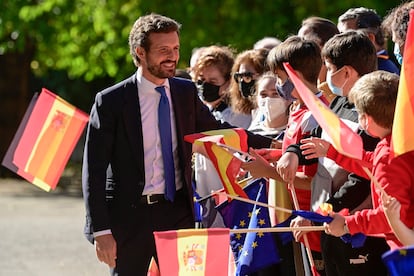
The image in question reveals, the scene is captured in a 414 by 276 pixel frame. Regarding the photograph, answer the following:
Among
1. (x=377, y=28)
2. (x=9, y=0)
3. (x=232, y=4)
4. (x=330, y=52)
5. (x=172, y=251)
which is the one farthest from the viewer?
(x=9, y=0)

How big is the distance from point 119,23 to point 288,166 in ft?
50.0

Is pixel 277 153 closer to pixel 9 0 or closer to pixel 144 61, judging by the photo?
pixel 144 61

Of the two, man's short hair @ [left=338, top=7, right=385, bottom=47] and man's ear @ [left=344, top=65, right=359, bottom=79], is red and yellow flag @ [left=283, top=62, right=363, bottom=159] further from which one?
man's short hair @ [left=338, top=7, right=385, bottom=47]

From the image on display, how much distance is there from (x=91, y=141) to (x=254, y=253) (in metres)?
1.38

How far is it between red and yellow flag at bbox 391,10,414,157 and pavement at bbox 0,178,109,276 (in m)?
6.45

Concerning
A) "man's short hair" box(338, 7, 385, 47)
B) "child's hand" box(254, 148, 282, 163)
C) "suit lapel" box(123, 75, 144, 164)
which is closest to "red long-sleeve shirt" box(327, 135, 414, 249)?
"child's hand" box(254, 148, 282, 163)

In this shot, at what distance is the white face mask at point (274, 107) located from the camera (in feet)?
25.0

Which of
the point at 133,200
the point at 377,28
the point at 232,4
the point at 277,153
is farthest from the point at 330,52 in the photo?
the point at 232,4

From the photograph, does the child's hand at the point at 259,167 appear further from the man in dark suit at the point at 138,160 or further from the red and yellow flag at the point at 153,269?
the red and yellow flag at the point at 153,269

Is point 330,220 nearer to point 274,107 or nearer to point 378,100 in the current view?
point 378,100

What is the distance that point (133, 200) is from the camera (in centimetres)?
678

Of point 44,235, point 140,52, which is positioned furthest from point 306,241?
point 44,235

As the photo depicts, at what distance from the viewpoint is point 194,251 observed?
571 cm

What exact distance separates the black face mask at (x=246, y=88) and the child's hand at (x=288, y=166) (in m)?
2.29
